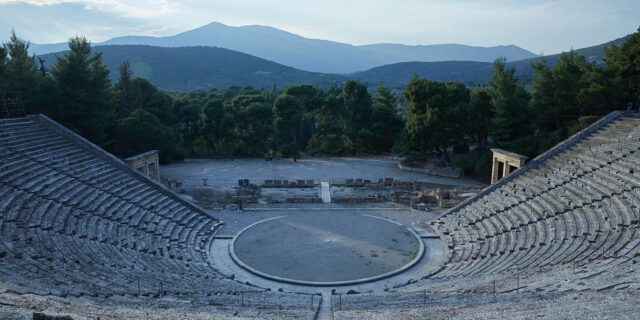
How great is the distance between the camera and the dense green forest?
2794cm

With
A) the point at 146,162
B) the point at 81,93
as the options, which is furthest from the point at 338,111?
the point at 146,162

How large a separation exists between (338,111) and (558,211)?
34.8 meters

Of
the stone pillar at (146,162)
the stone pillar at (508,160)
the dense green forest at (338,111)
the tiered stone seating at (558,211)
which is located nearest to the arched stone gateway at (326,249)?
the tiered stone seating at (558,211)

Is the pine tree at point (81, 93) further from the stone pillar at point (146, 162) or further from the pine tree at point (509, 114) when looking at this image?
the pine tree at point (509, 114)

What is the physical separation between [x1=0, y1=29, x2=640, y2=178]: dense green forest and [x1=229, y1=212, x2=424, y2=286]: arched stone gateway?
16201mm

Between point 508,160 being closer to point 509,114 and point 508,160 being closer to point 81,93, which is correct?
point 509,114

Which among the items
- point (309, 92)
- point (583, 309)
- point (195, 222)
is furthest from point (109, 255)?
point (309, 92)

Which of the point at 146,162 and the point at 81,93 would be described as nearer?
the point at 146,162

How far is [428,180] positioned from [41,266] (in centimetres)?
2713

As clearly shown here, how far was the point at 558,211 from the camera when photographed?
53.5ft

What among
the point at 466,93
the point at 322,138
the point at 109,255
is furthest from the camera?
the point at 322,138

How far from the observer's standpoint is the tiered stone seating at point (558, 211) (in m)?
13.3

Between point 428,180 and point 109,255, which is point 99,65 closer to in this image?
point 109,255

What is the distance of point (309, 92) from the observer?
163ft
